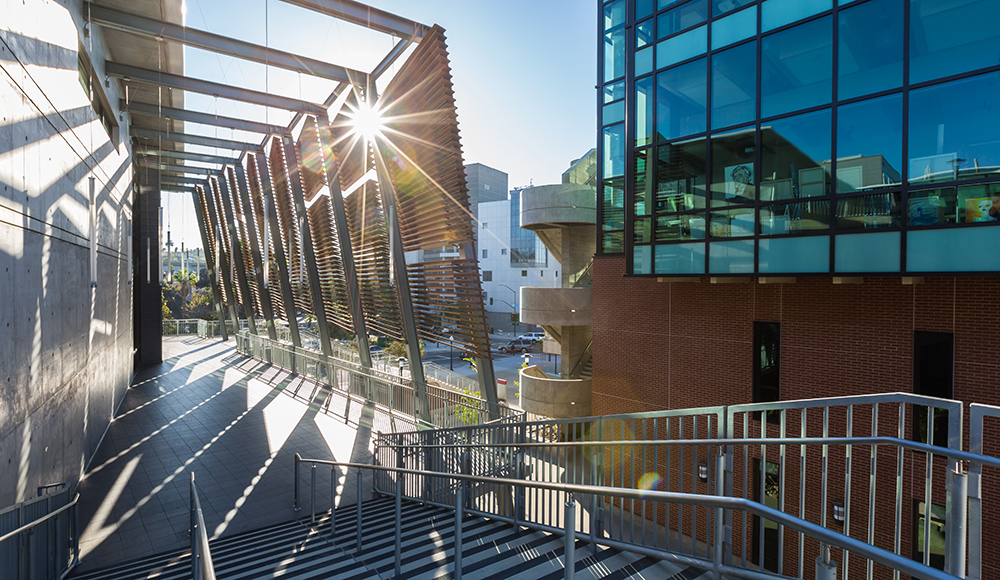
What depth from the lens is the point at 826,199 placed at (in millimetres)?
8344

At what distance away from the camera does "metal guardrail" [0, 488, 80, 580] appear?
424 centimetres

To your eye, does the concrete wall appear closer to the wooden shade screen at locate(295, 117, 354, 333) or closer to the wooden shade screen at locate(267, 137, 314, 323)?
the wooden shade screen at locate(295, 117, 354, 333)

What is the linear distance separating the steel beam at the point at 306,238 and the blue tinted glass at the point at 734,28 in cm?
1279

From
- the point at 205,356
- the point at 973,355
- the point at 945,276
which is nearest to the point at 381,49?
the point at 945,276

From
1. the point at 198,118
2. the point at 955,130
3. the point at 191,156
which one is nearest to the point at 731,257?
the point at 955,130

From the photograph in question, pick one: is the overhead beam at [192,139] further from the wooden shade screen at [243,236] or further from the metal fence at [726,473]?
the metal fence at [726,473]

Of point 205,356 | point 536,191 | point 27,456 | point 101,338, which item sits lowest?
point 205,356

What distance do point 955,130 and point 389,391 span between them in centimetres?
1190

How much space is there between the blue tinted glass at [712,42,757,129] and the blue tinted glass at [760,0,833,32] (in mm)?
416

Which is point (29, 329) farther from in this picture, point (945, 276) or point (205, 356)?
point (205, 356)

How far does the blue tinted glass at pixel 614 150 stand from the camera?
42.3 ft

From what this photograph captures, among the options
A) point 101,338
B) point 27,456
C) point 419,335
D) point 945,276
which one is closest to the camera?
point 27,456

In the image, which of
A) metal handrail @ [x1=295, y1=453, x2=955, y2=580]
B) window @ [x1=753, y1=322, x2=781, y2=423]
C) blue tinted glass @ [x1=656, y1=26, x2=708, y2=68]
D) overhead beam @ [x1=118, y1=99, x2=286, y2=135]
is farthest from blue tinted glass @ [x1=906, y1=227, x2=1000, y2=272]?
overhead beam @ [x1=118, y1=99, x2=286, y2=135]

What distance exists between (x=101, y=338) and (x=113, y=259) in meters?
2.84
